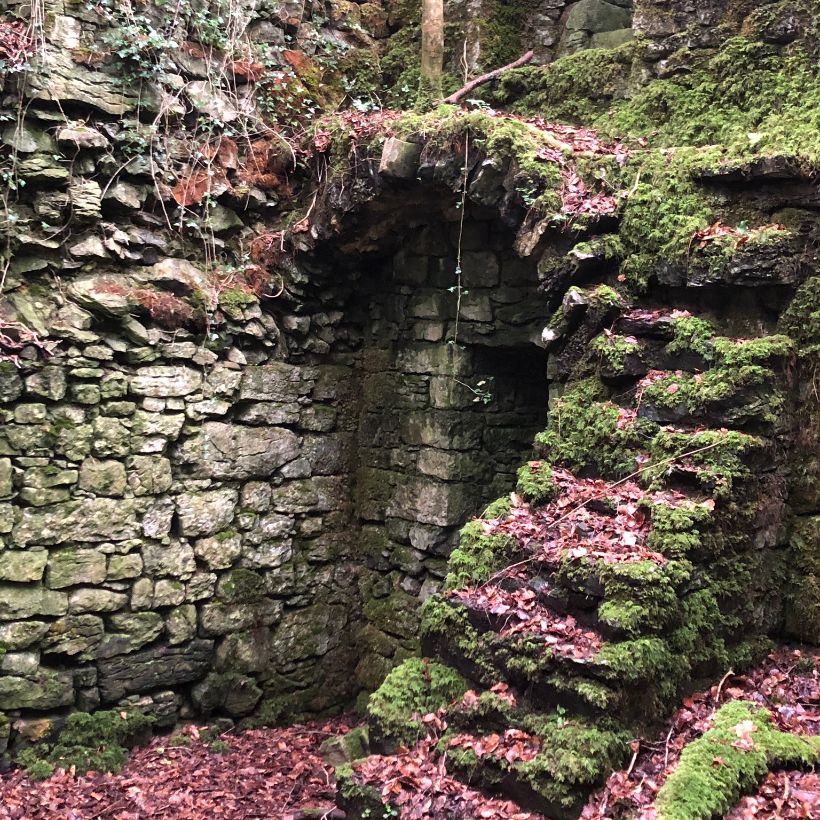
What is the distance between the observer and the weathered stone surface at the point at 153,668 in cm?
489

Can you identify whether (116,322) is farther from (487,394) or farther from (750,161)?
(750,161)

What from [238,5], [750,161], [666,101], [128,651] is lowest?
[128,651]

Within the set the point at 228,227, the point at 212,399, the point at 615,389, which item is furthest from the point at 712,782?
the point at 228,227

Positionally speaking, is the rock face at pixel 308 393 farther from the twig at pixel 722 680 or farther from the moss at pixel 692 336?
the twig at pixel 722 680

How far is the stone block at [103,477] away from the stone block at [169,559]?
1.51ft

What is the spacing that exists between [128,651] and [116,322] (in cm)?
218

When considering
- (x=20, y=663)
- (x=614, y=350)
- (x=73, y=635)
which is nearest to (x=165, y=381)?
(x=73, y=635)

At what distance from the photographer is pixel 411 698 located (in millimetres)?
3857

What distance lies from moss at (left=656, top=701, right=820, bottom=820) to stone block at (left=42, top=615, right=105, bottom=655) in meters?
3.58

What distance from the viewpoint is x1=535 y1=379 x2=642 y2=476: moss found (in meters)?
4.05

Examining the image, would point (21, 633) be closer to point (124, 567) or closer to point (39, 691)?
point (39, 691)

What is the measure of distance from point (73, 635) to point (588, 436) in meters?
3.44

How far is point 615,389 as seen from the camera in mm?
4320

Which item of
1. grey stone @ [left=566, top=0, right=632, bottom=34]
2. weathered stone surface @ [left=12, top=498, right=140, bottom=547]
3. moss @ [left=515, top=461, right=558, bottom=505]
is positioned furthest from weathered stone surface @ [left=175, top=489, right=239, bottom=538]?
grey stone @ [left=566, top=0, right=632, bottom=34]
